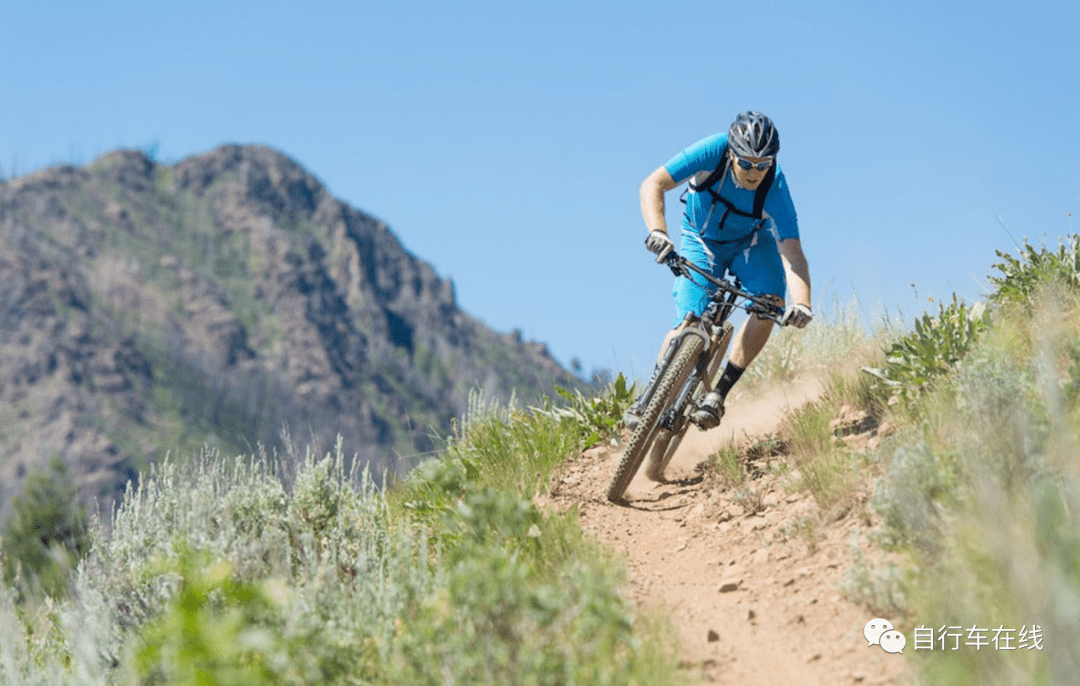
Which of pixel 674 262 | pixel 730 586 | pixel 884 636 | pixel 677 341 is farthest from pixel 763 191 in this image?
pixel 884 636

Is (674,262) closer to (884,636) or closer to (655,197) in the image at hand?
(655,197)

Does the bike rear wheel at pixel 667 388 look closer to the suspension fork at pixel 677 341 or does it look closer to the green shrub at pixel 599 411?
the suspension fork at pixel 677 341

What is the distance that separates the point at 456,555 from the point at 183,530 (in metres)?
1.57

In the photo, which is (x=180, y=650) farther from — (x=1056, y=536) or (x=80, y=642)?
(x=1056, y=536)

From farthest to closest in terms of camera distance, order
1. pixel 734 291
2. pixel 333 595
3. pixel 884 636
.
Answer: pixel 734 291 < pixel 333 595 < pixel 884 636

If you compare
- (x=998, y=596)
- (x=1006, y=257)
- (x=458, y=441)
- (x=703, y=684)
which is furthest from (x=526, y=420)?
(x=998, y=596)

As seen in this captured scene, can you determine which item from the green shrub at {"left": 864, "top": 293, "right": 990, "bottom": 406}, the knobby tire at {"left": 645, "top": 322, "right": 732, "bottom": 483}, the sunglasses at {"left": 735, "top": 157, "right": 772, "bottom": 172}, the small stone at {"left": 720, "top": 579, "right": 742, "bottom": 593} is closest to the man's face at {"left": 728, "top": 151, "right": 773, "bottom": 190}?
the sunglasses at {"left": 735, "top": 157, "right": 772, "bottom": 172}

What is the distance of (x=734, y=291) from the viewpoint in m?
6.22

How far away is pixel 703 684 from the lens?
3955 millimetres

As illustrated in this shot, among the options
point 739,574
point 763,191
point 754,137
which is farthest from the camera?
point 763,191

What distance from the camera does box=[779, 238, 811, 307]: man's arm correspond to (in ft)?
21.0

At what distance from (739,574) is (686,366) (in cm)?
157

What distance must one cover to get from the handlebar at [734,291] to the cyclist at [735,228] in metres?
0.08

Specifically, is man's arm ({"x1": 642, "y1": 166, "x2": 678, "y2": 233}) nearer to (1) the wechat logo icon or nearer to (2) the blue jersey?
(2) the blue jersey
